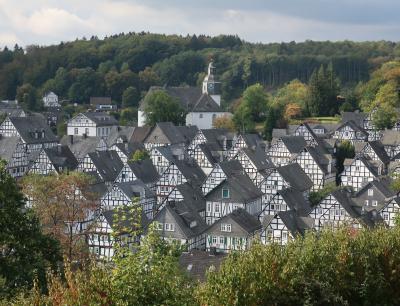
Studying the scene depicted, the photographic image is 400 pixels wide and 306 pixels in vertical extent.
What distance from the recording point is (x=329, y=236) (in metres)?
24.5

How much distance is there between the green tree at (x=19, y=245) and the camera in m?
25.7

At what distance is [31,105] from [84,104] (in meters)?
11.1

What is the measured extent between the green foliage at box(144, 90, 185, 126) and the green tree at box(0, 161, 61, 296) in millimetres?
68133

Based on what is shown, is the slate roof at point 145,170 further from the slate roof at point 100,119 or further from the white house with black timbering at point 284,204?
the slate roof at point 100,119

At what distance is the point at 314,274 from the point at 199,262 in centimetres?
1742

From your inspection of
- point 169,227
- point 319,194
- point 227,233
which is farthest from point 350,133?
point 169,227

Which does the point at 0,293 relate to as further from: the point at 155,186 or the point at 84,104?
the point at 84,104

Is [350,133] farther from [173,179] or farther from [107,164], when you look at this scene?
[107,164]

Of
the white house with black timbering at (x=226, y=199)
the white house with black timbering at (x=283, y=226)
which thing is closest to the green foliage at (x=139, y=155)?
the white house with black timbering at (x=226, y=199)

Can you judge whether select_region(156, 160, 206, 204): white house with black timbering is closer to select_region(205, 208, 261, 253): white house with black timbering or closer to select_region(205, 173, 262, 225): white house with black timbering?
select_region(205, 173, 262, 225): white house with black timbering

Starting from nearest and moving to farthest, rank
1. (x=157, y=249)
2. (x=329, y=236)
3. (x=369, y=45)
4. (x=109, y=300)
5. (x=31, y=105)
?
(x=109, y=300) → (x=157, y=249) → (x=329, y=236) → (x=31, y=105) → (x=369, y=45)

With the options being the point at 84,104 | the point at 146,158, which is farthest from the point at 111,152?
the point at 84,104

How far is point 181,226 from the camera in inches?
1826

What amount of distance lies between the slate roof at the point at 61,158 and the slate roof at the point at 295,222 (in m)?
27.5
